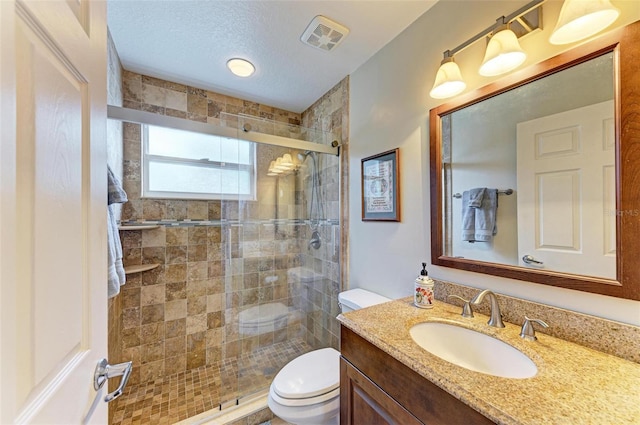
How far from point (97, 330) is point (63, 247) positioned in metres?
0.28

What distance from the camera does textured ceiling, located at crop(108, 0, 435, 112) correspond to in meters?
1.28

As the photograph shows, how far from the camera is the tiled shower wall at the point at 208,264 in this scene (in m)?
1.90

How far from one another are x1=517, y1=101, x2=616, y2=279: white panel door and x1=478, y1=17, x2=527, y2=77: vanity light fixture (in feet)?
0.80

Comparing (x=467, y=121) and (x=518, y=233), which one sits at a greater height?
(x=467, y=121)

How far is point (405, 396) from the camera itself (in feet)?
2.44

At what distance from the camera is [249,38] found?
4.94ft

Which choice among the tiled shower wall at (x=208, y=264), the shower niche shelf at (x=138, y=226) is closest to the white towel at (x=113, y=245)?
the shower niche shelf at (x=138, y=226)

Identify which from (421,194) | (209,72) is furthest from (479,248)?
(209,72)

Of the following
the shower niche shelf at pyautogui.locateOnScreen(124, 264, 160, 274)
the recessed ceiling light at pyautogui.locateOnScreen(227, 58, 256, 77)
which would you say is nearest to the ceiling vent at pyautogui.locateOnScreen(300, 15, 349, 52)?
the recessed ceiling light at pyautogui.locateOnScreen(227, 58, 256, 77)

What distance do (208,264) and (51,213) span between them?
184cm

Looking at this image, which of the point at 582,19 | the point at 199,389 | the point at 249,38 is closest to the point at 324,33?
the point at 249,38

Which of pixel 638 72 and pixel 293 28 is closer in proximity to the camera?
pixel 638 72

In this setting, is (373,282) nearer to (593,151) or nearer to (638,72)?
(593,151)

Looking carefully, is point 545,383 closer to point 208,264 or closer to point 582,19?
point 582,19
